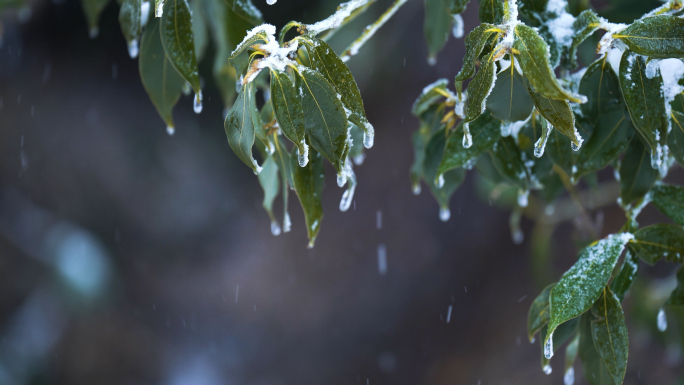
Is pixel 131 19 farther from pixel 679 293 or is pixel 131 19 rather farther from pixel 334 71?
pixel 679 293


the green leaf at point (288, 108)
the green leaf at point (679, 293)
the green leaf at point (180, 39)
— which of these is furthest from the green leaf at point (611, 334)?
the green leaf at point (180, 39)

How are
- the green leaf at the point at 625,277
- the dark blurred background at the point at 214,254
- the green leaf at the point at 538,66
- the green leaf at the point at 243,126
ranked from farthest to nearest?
the dark blurred background at the point at 214,254 → the green leaf at the point at 625,277 → the green leaf at the point at 243,126 → the green leaf at the point at 538,66

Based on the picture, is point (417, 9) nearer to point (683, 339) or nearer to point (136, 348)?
point (683, 339)

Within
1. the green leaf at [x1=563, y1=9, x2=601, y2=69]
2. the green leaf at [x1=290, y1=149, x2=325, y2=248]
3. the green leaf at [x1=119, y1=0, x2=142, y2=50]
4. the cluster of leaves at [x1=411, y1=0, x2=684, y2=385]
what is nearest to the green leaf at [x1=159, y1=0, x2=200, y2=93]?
the green leaf at [x1=119, y1=0, x2=142, y2=50]

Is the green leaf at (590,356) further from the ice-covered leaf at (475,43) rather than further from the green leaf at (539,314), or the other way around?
the ice-covered leaf at (475,43)

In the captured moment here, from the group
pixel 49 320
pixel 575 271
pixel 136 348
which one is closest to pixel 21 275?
pixel 49 320

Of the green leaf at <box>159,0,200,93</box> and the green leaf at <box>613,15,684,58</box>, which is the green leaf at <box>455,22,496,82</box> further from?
the green leaf at <box>159,0,200,93</box>
